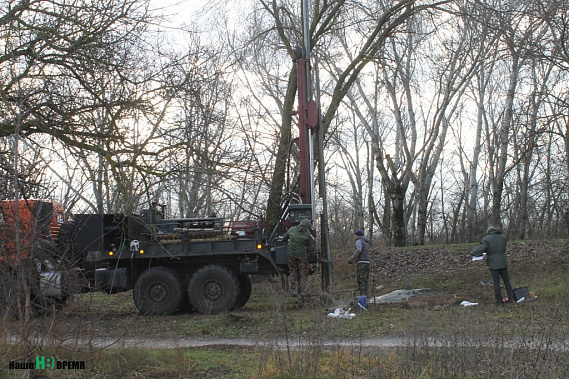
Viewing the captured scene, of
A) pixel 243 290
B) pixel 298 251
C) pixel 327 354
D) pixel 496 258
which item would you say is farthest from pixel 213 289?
pixel 327 354

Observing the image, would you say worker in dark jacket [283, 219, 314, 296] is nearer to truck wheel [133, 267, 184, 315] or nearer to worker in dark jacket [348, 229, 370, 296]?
worker in dark jacket [348, 229, 370, 296]

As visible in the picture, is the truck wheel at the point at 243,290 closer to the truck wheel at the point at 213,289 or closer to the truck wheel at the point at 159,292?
the truck wheel at the point at 213,289

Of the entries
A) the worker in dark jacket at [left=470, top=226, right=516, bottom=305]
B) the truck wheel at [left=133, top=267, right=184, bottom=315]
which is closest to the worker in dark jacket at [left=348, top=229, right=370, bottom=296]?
the worker in dark jacket at [left=470, top=226, right=516, bottom=305]

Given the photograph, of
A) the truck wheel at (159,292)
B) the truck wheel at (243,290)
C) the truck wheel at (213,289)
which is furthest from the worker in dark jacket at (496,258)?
the truck wheel at (159,292)

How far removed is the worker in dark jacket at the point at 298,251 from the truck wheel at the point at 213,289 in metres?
1.32

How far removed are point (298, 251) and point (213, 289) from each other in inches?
84.3

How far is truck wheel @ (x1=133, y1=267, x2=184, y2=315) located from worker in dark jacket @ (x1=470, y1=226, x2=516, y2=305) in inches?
272

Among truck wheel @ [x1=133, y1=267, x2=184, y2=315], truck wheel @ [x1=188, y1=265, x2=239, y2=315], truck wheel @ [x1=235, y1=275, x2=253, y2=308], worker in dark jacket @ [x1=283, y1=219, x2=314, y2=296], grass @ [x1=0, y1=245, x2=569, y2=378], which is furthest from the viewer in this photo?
truck wheel @ [x1=235, y1=275, x2=253, y2=308]

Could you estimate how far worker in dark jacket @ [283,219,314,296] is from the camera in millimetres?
13883

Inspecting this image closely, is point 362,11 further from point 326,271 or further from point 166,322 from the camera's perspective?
point 166,322

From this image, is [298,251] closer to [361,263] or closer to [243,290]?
[243,290]

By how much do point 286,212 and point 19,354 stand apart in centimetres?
905

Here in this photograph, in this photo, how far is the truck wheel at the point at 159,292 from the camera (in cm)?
1421

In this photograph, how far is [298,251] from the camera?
1388cm
